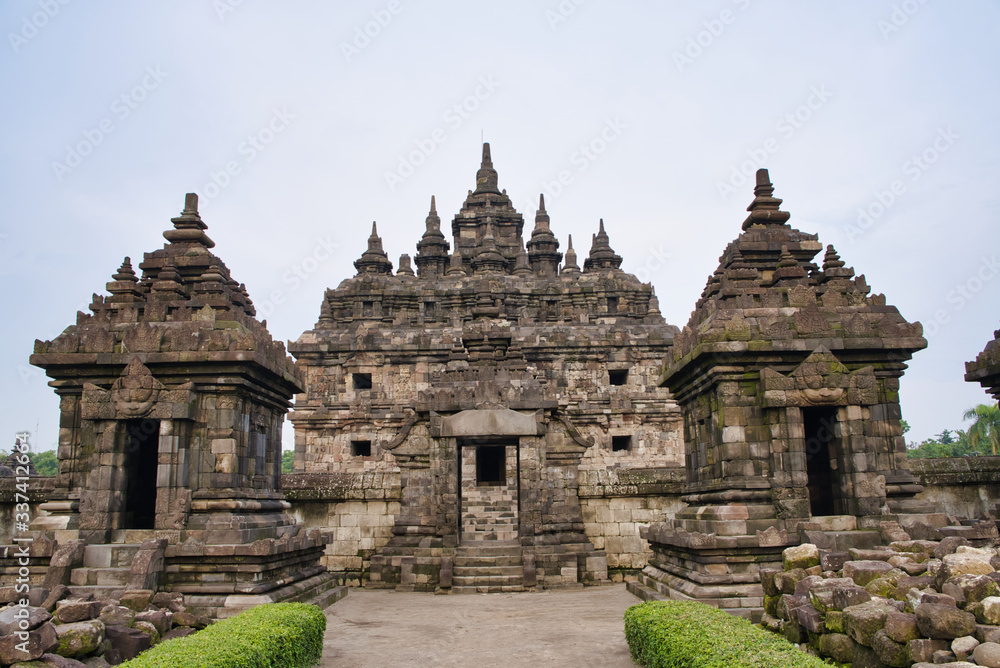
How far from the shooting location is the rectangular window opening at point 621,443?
27.1 metres

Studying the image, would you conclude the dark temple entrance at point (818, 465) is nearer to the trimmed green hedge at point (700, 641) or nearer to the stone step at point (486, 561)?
the trimmed green hedge at point (700, 641)

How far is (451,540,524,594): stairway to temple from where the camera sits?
13297 millimetres

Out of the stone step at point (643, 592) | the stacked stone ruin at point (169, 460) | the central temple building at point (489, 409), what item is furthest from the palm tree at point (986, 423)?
the stacked stone ruin at point (169, 460)

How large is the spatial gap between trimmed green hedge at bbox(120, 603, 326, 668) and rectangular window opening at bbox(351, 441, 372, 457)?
1890 cm

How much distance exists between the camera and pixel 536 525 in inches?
551

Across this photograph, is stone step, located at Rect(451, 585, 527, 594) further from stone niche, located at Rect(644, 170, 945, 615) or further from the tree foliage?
the tree foliage

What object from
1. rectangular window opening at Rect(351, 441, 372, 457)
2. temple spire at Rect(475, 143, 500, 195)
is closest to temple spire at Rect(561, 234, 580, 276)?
temple spire at Rect(475, 143, 500, 195)

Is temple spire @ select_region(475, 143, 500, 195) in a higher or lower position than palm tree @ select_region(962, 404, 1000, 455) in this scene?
higher

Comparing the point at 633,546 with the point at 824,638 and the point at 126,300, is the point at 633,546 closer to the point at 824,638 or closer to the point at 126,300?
the point at 824,638

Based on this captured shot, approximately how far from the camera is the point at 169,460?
9.62 meters

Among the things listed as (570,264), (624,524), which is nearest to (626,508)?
(624,524)

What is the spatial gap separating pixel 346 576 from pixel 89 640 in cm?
793

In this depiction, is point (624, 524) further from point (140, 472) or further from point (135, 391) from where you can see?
point (135, 391)

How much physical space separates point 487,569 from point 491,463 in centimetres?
873
